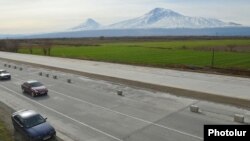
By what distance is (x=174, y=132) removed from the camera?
1828 centimetres

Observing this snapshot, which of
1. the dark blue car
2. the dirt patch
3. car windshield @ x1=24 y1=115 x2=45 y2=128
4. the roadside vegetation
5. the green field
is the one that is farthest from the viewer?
the green field

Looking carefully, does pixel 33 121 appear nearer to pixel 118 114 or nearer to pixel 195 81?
pixel 118 114

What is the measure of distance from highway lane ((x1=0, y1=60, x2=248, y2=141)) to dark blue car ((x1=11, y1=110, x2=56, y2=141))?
1.35 m

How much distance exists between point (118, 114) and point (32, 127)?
21.2 feet

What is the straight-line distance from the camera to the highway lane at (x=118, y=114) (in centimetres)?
1853

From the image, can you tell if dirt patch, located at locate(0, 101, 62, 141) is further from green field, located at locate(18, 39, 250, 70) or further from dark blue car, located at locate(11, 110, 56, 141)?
green field, located at locate(18, 39, 250, 70)

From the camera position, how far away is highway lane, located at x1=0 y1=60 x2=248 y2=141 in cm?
1853

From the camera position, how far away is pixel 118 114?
22.7 metres

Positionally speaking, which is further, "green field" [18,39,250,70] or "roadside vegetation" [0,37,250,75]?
"green field" [18,39,250,70]

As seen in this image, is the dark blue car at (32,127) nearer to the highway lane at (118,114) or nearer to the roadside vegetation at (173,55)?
the highway lane at (118,114)

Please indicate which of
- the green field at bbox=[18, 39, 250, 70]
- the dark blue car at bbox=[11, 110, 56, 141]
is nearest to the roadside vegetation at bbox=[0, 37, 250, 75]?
the green field at bbox=[18, 39, 250, 70]

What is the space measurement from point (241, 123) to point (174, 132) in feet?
13.6

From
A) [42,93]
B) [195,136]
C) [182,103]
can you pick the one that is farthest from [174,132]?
[42,93]

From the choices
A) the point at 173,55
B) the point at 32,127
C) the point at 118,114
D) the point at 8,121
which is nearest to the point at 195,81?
the point at 118,114
